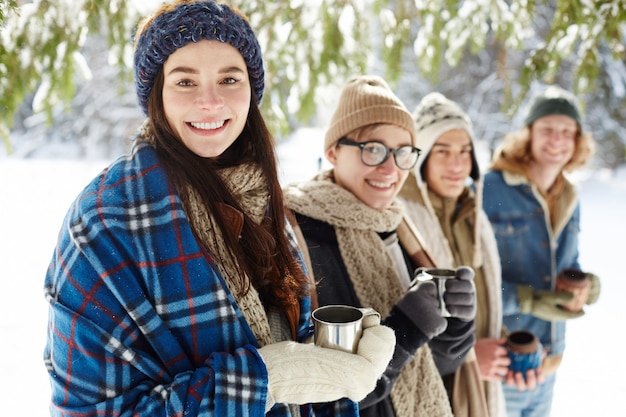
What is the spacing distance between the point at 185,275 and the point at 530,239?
2393 mm

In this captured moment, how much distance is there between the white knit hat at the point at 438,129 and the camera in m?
2.36

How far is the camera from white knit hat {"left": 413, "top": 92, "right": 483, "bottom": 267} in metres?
2.36

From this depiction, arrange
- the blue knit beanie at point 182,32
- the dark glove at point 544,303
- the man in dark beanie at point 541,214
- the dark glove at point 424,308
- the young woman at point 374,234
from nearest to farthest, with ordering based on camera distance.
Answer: the blue knit beanie at point 182,32, the dark glove at point 424,308, the young woman at point 374,234, the dark glove at point 544,303, the man in dark beanie at point 541,214

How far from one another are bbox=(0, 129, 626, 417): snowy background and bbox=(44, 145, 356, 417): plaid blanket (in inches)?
20.4

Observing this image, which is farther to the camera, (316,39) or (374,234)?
(316,39)

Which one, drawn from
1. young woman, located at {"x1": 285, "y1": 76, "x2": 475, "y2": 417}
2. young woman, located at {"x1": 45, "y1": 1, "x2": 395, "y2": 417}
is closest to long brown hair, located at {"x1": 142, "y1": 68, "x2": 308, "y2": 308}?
young woman, located at {"x1": 45, "y1": 1, "x2": 395, "y2": 417}

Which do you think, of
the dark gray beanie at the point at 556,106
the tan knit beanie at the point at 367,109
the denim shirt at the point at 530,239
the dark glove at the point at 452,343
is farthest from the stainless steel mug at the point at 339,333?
the dark gray beanie at the point at 556,106

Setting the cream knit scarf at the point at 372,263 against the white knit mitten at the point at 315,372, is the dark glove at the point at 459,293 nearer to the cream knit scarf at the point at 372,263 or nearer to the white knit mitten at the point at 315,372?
the cream knit scarf at the point at 372,263

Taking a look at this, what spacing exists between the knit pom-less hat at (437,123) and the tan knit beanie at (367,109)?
46cm

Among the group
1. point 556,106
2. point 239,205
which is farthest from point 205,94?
point 556,106

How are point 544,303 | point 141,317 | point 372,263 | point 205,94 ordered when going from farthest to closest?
point 544,303 < point 372,263 < point 205,94 < point 141,317

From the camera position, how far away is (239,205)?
1.34 meters

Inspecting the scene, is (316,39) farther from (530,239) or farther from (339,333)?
(339,333)

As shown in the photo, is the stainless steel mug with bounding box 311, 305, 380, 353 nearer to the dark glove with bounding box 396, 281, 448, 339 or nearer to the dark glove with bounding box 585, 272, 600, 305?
the dark glove with bounding box 396, 281, 448, 339
